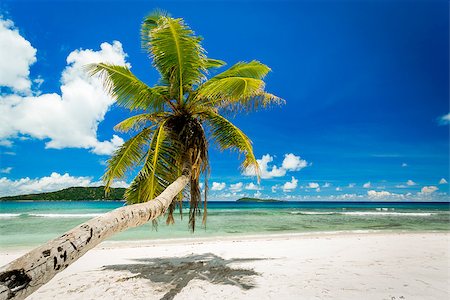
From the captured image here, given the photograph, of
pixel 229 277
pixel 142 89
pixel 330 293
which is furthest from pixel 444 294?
pixel 142 89

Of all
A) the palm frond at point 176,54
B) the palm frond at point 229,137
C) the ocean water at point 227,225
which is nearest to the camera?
the palm frond at point 176,54

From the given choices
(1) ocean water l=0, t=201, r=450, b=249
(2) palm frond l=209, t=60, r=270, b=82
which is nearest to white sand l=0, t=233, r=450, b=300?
(1) ocean water l=0, t=201, r=450, b=249

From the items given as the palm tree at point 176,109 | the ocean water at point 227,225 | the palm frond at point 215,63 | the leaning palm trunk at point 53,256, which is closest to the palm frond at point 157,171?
the palm tree at point 176,109

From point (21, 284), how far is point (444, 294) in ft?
19.5

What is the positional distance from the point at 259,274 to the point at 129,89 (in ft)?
15.6

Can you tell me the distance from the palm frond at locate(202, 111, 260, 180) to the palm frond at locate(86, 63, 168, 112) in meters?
1.09

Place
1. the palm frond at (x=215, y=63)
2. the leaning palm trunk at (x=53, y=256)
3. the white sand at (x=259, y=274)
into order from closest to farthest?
the leaning palm trunk at (x=53, y=256) < the white sand at (x=259, y=274) < the palm frond at (x=215, y=63)

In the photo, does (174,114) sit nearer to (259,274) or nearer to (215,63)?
(215,63)

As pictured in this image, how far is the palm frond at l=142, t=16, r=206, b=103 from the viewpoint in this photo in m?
5.67

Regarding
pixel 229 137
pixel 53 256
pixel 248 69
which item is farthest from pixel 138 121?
pixel 53 256

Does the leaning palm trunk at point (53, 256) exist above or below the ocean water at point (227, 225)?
above

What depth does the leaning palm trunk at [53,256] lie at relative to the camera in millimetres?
1962

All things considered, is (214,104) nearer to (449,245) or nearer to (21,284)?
(21,284)

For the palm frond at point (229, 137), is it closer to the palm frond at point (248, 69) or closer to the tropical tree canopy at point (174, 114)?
the tropical tree canopy at point (174, 114)
